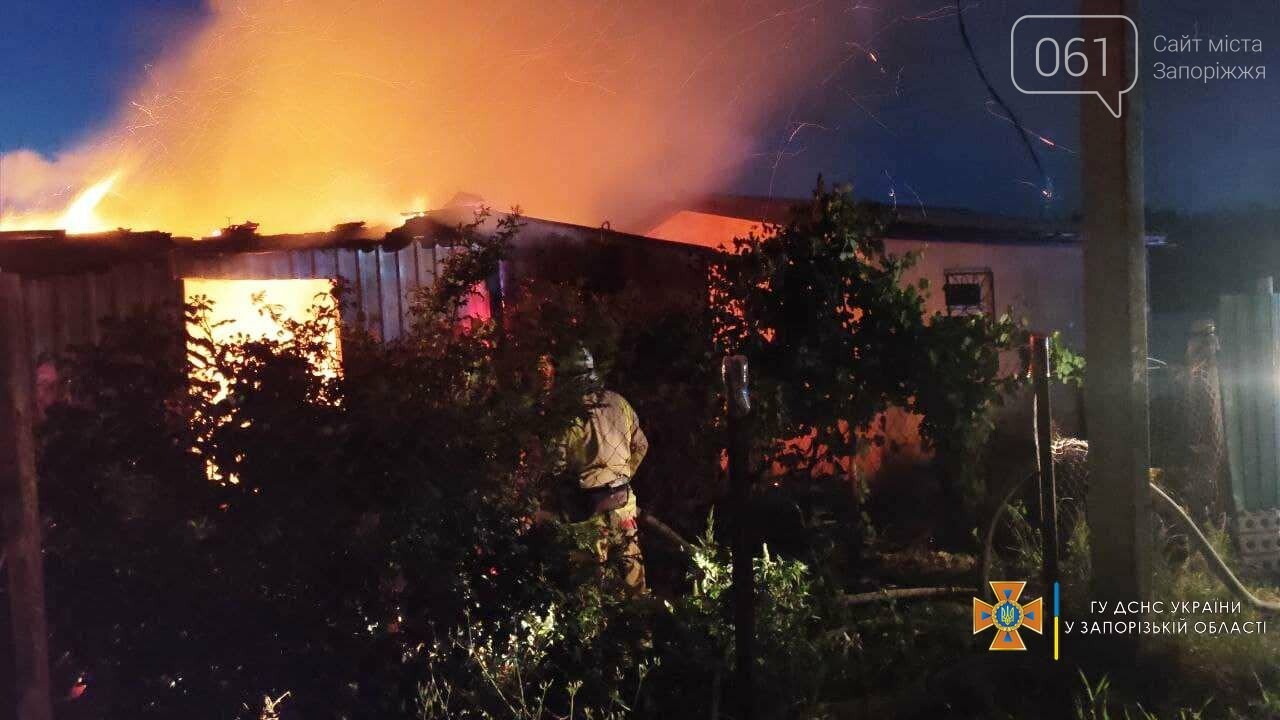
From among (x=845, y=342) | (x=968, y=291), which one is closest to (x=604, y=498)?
(x=845, y=342)

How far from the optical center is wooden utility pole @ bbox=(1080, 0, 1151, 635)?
5121 mm

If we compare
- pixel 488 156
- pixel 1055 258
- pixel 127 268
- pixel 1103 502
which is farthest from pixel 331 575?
pixel 1055 258

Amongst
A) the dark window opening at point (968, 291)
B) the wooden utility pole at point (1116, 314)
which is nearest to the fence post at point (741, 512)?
the wooden utility pole at point (1116, 314)

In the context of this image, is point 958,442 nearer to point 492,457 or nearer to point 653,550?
point 653,550

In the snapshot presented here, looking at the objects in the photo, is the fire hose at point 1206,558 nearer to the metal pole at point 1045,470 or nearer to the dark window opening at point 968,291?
the metal pole at point 1045,470

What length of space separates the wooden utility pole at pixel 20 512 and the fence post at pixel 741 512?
242cm

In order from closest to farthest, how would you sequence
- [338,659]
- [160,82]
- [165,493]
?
1. [165,493]
2. [338,659]
3. [160,82]

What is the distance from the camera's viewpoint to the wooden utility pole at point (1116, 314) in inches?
202

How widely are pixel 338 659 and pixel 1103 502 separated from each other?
407 cm

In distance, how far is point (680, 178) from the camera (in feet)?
43.9

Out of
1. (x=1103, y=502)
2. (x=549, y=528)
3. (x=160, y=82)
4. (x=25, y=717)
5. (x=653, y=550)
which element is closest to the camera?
(x=25, y=717)

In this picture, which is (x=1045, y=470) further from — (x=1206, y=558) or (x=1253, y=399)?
(x=1253, y=399)

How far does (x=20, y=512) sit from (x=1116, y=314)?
5.02 meters

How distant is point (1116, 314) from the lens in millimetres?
5160
